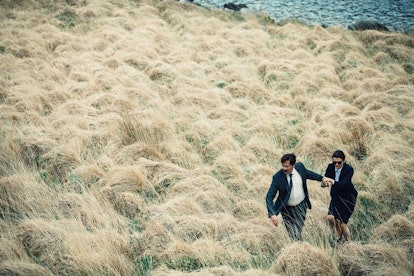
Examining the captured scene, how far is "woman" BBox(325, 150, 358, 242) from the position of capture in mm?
4098

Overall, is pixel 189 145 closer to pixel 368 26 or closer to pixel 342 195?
pixel 342 195

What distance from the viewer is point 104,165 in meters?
5.43

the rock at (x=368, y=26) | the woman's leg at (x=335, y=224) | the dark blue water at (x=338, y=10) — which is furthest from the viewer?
the dark blue water at (x=338, y=10)

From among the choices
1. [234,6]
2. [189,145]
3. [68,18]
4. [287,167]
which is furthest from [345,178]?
[234,6]

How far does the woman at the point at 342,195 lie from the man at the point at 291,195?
176mm

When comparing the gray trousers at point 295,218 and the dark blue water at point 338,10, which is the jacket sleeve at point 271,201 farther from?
the dark blue water at point 338,10

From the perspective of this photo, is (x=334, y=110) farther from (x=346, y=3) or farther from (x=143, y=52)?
(x=346, y=3)

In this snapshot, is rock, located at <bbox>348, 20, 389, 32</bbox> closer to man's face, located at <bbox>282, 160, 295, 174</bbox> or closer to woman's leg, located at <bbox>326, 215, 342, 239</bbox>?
woman's leg, located at <bbox>326, 215, 342, 239</bbox>

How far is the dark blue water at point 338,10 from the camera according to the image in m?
14.9

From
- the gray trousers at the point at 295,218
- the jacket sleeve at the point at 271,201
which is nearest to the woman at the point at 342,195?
the gray trousers at the point at 295,218

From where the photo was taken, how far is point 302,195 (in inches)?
161

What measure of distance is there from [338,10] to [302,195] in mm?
15447

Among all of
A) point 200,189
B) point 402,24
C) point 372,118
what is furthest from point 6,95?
point 402,24

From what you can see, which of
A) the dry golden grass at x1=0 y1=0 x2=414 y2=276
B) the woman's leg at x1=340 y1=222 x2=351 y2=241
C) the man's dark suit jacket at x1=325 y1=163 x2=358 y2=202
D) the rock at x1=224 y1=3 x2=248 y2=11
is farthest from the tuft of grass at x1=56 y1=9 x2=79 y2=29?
the woman's leg at x1=340 y1=222 x2=351 y2=241
